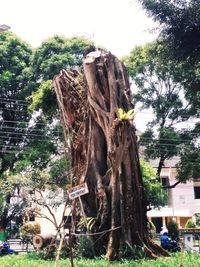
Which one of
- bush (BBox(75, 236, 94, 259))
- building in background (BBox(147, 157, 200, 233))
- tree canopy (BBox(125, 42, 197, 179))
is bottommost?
bush (BBox(75, 236, 94, 259))

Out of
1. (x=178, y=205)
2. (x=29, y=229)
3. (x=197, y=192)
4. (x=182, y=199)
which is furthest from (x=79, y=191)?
(x=197, y=192)

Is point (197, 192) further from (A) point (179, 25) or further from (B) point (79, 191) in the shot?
(B) point (79, 191)

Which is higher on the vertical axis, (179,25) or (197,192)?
(179,25)

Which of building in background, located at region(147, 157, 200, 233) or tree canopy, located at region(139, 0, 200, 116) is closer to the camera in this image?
tree canopy, located at region(139, 0, 200, 116)

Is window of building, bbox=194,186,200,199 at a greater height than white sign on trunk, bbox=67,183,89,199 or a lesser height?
greater

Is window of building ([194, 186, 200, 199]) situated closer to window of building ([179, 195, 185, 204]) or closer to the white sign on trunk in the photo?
window of building ([179, 195, 185, 204])

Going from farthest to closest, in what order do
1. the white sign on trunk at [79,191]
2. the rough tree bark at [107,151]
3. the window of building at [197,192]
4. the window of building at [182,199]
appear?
the window of building at [197,192] → the window of building at [182,199] → the rough tree bark at [107,151] → the white sign on trunk at [79,191]

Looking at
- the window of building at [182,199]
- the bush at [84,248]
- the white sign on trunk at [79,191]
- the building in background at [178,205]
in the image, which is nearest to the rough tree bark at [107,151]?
the bush at [84,248]

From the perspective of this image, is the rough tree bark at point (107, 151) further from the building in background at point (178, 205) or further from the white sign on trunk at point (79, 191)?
the building in background at point (178, 205)

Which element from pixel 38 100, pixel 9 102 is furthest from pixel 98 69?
pixel 9 102

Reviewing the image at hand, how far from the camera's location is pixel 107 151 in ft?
32.6

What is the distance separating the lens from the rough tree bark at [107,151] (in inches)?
357

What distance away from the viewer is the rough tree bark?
908 centimetres

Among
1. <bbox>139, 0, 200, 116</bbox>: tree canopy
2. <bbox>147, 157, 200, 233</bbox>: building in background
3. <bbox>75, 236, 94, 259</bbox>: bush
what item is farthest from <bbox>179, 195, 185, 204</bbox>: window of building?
<bbox>75, 236, 94, 259</bbox>: bush
